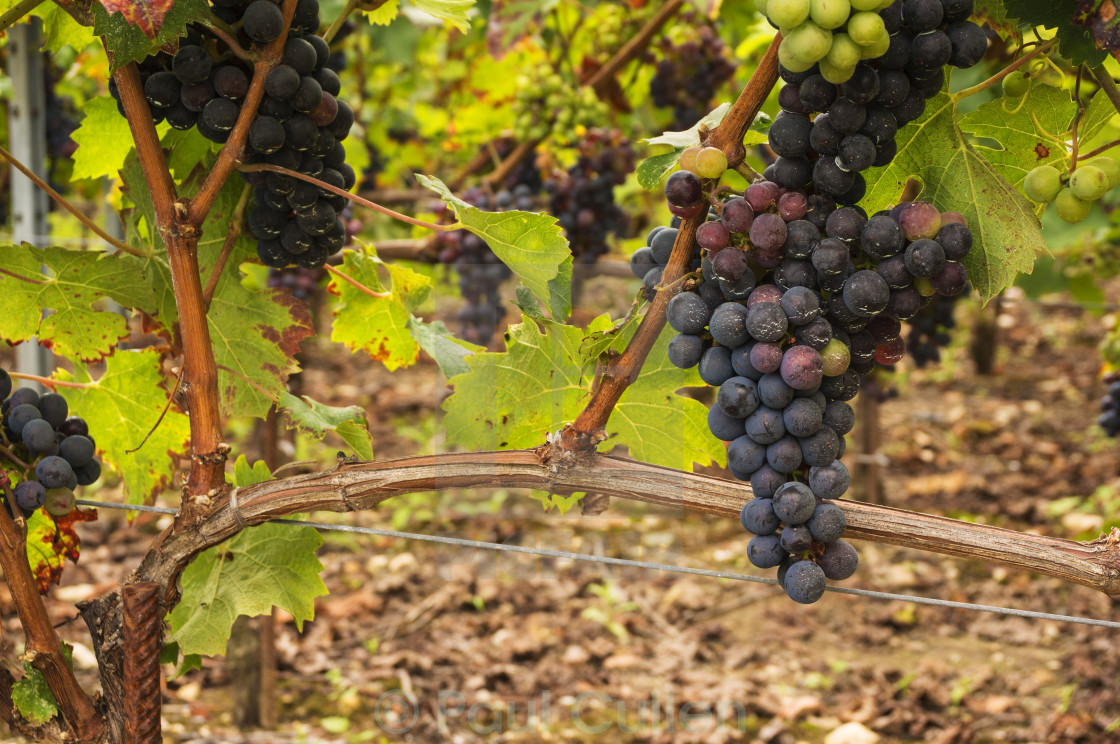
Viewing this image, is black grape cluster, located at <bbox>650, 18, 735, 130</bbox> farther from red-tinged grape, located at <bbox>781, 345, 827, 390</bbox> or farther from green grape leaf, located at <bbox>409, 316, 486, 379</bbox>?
red-tinged grape, located at <bbox>781, 345, 827, 390</bbox>

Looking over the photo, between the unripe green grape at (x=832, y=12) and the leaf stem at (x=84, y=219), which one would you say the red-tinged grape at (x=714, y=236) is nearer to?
the unripe green grape at (x=832, y=12)

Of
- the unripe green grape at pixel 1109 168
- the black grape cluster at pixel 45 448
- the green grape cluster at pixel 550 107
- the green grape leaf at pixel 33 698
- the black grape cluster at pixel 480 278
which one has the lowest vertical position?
the green grape leaf at pixel 33 698

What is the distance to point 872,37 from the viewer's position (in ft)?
2.84

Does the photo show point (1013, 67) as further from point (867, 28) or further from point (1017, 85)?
point (867, 28)

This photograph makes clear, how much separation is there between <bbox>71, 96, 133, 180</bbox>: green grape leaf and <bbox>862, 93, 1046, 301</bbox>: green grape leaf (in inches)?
47.8

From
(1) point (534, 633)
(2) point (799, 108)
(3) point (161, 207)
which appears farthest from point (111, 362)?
(1) point (534, 633)

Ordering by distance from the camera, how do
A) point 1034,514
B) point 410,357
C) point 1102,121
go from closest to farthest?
point 1102,121 → point 410,357 → point 1034,514

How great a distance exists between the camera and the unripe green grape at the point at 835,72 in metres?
0.90

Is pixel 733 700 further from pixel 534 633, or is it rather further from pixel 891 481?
pixel 891 481

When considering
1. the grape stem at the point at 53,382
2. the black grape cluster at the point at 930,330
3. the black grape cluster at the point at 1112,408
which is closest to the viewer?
the grape stem at the point at 53,382

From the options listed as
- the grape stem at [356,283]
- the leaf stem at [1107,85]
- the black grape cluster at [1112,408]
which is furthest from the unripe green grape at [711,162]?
the black grape cluster at [1112,408]

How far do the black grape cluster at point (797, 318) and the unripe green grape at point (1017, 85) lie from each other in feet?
0.82

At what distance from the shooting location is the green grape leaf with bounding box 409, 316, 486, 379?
4.98 feet

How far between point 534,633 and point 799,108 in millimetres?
2547
